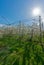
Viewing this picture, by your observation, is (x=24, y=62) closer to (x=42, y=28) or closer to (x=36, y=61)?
(x=36, y=61)

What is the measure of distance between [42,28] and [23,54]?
8.56ft

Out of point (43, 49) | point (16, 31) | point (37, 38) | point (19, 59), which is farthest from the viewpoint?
point (16, 31)

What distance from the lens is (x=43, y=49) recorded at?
A: 521cm

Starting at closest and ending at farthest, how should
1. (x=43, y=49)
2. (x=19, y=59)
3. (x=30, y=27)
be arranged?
1. (x=19, y=59)
2. (x=43, y=49)
3. (x=30, y=27)

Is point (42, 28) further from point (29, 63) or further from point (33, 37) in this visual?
point (29, 63)

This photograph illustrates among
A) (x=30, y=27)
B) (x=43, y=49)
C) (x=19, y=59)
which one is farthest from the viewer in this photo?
(x=30, y=27)

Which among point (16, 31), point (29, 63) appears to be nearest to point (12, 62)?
point (29, 63)

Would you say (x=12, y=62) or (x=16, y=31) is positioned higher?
(x=16, y=31)

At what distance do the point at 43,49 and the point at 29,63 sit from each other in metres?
0.99

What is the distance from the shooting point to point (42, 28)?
6930 millimetres

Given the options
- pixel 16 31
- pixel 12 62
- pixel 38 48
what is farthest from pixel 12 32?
pixel 12 62

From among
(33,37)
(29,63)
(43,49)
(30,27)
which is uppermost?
(30,27)

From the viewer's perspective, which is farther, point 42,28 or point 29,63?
point 42,28

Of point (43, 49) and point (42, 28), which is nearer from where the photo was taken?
point (43, 49)
